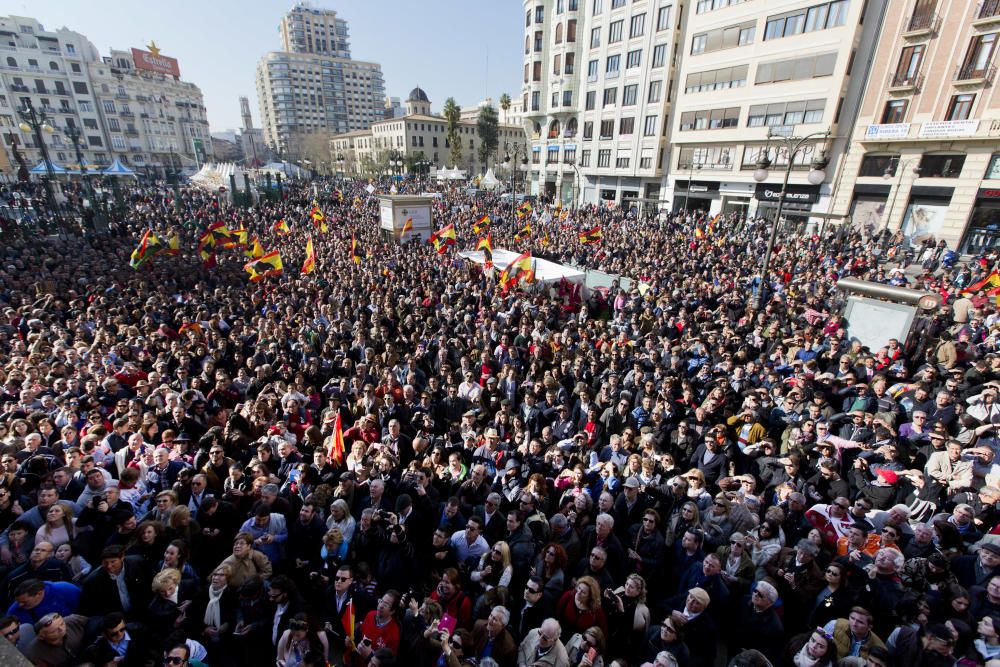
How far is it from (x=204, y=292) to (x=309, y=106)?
140815mm

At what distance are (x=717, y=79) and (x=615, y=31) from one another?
1224 cm

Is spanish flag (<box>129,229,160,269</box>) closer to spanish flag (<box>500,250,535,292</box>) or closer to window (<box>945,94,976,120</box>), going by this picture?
spanish flag (<box>500,250,535,292</box>)

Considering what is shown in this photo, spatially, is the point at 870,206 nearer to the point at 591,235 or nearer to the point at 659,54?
the point at 591,235

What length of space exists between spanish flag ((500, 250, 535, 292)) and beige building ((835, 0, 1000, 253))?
2279cm

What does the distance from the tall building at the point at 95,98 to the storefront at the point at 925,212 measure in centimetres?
7016

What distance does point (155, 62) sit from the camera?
82.4 metres

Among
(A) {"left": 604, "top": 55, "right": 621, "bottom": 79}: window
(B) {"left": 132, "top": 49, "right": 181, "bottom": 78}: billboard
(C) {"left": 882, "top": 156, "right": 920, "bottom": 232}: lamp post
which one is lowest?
(C) {"left": 882, "top": 156, "right": 920, "bottom": 232}: lamp post

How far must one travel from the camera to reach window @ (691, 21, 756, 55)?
30.1 metres

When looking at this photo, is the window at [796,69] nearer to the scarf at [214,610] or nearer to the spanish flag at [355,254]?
the spanish flag at [355,254]

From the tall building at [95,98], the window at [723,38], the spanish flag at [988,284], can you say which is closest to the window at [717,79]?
the window at [723,38]

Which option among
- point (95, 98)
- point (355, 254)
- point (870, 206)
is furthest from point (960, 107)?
point (95, 98)

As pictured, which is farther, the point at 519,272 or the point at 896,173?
the point at 896,173

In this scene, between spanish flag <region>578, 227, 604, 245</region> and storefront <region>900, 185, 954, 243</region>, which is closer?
spanish flag <region>578, 227, 604, 245</region>

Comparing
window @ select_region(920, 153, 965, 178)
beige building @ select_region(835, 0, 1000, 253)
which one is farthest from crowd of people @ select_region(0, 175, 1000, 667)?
window @ select_region(920, 153, 965, 178)
